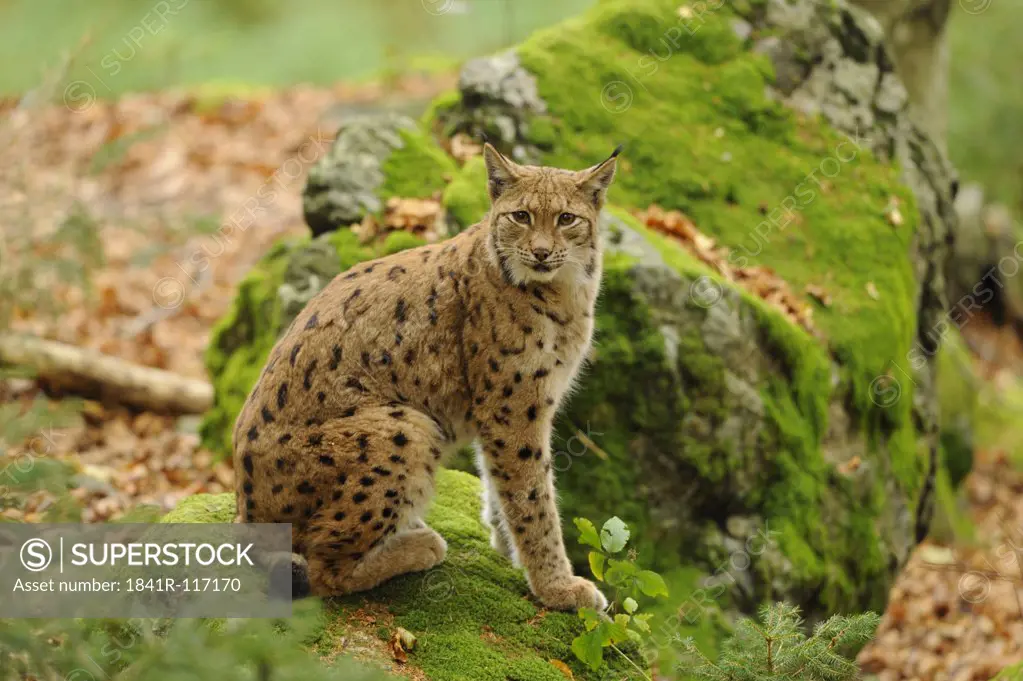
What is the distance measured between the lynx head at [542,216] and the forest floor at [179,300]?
2.17m

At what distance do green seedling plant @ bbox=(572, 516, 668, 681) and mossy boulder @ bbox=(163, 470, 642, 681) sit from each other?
0.18 meters

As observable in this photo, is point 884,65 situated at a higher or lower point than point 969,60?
higher

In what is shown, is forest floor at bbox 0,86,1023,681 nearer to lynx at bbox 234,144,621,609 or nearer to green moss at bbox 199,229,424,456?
green moss at bbox 199,229,424,456

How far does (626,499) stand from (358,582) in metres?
2.37

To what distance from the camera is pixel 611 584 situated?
4.65 m

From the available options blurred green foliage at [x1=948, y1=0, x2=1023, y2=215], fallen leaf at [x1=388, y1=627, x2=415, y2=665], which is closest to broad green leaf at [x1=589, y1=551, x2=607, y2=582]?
fallen leaf at [x1=388, y1=627, x2=415, y2=665]

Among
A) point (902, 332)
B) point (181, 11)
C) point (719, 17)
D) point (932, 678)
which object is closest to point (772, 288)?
point (902, 332)

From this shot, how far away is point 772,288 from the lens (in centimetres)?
768

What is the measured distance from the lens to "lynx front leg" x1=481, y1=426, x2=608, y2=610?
5145 mm

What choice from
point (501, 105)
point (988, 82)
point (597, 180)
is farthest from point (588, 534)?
point (988, 82)

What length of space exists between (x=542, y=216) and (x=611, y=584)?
1.86 metres

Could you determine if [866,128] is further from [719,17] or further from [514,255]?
[514,255]

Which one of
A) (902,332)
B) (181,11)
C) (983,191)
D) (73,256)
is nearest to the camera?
(902,332)

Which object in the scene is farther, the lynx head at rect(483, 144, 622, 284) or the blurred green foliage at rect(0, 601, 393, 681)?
the lynx head at rect(483, 144, 622, 284)
